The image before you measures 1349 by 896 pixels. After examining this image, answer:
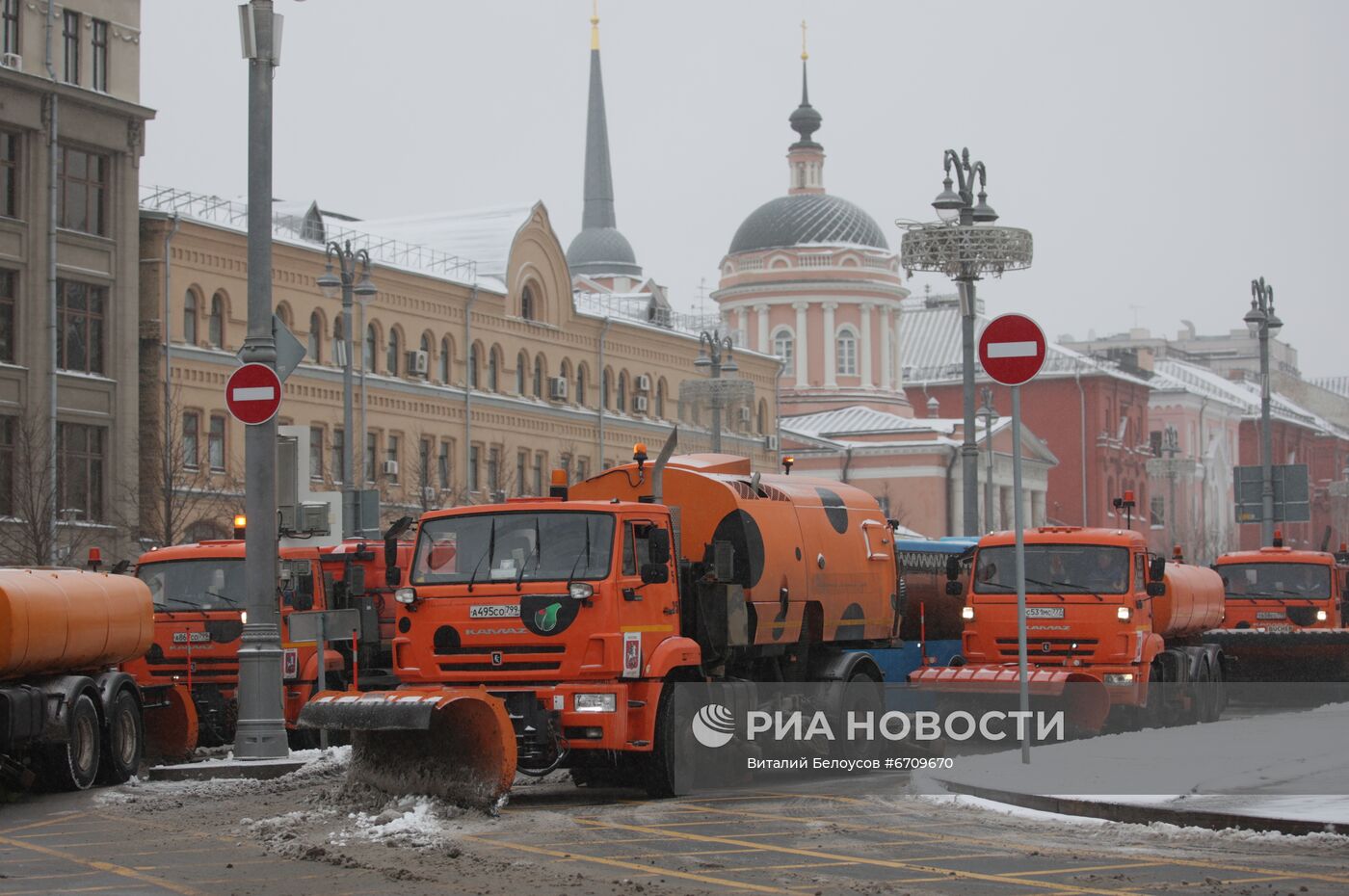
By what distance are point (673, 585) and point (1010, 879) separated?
6.15 m

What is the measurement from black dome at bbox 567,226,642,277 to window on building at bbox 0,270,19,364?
67390mm

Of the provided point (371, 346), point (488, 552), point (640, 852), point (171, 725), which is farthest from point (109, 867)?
point (371, 346)

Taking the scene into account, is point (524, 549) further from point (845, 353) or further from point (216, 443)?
point (845, 353)

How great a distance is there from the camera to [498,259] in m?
69.3

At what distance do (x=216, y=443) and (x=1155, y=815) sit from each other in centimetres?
4409

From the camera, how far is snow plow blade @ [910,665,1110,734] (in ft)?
74.3

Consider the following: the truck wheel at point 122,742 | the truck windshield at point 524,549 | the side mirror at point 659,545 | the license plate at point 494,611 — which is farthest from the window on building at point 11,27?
the side mirror at point 659,545

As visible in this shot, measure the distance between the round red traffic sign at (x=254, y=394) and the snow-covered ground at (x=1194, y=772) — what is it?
707 centimetres

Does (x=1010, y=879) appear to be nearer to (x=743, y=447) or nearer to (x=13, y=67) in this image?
(x=13, y=67)

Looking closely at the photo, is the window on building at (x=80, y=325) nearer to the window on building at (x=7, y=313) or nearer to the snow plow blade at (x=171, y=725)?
the window on building at (x=7, y=313)

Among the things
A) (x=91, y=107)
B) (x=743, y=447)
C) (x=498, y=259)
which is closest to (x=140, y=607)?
(x=91, y=107)

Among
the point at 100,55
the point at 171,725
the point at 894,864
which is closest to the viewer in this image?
the point at 894,864

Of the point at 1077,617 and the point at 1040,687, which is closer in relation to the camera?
the point at 1040,687

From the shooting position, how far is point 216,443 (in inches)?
2217
